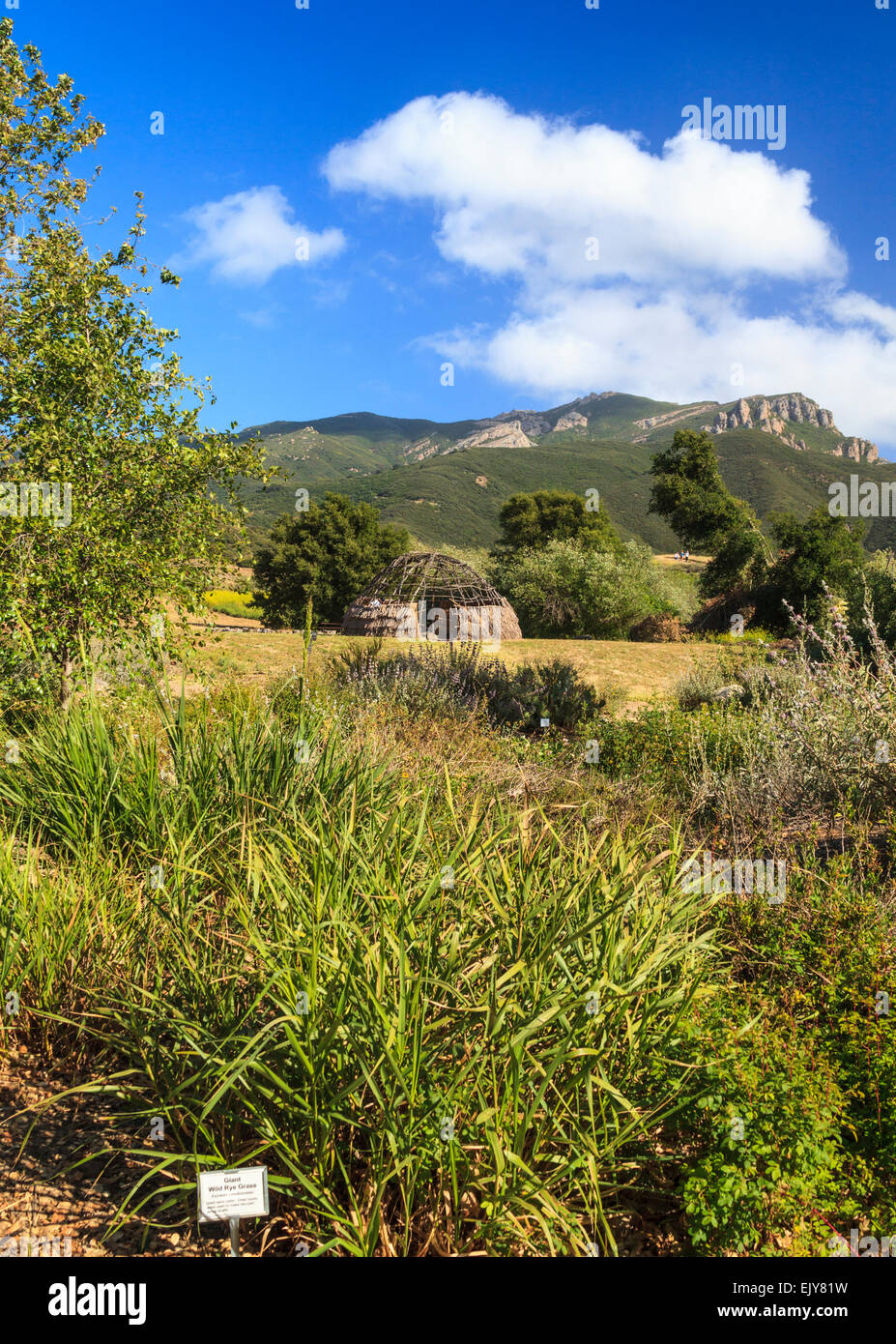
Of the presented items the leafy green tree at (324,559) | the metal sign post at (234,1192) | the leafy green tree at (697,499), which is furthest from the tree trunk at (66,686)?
the leafy green tree at (324,559)

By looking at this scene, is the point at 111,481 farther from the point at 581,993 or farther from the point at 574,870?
the point at 581,993

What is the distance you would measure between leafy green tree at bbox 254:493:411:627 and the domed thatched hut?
12.9 meters

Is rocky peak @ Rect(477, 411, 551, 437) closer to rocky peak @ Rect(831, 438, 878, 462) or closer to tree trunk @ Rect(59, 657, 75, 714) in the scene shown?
rocky peak @ Rect(831, 438, 878, 462)

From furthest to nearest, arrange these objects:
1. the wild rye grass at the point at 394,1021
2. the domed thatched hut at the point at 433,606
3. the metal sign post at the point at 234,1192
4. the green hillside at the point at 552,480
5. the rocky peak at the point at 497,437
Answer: the rocky peak at the point at 497,437 → the green hillside at the point at 552,480 → the domed thatched hut at the point at 433,606 → the wild rye grass at the point at 394,1021 → the metal sign post at the point at 234,1192

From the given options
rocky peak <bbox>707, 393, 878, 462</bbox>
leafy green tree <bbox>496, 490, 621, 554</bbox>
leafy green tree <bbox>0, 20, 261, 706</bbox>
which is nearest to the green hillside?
rocky peak <bbox>707, 393, 878, 462</bbox>

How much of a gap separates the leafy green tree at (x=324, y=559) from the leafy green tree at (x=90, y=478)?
83.6 ft

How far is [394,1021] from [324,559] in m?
32.2

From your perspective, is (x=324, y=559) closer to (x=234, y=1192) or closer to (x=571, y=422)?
(x=234, y=1192)

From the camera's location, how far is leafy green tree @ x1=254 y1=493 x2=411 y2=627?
32938mm

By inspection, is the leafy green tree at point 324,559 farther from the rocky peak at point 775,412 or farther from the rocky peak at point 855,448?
the rocky peak at point 775,412

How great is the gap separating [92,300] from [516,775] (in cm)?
534

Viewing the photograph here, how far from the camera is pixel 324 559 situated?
33094 mm

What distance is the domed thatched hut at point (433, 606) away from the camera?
735 inches

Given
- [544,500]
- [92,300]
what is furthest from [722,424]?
[92,300]
